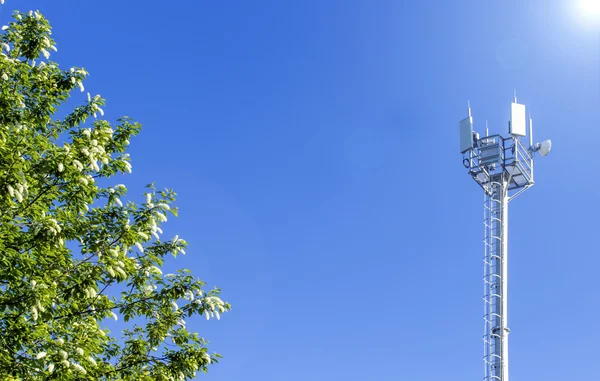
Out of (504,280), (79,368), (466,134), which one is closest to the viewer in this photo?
(79,368)

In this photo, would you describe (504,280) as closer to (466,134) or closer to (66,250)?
(466,134)

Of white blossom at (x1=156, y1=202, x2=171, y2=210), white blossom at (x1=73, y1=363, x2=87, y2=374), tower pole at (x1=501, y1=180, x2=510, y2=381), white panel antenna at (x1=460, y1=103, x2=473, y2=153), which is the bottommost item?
white blossom at (x1=73, y1=363, x2=87, y2=374)

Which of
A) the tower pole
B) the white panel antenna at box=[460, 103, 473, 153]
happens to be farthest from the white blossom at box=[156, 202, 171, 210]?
the white panel antenna at box=[460, 103, 473, 153]

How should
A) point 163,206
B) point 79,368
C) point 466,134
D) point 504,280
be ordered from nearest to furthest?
point 79,368, point 163,206, point 504,280, point 466,134

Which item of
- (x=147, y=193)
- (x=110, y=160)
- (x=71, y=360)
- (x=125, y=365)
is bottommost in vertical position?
(x=71, y=360)

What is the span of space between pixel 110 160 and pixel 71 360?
18.6 feet

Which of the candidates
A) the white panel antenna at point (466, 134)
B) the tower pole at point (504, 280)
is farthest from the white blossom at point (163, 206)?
the white panel antenna at point (466, 134)

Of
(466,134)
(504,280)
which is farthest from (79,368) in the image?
(466,134)

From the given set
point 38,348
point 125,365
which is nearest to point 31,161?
point 38,348

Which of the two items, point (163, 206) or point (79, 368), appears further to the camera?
point (163, 206)

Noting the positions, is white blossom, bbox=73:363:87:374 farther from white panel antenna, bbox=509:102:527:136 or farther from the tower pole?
white panel antenna, bbox=509:102:527:136

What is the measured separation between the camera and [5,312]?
17094 millimetres

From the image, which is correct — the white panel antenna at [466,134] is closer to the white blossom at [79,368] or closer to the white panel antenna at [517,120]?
the white panel antenna at [517,120]

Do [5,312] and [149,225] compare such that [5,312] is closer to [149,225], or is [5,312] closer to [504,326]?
[149,225]
